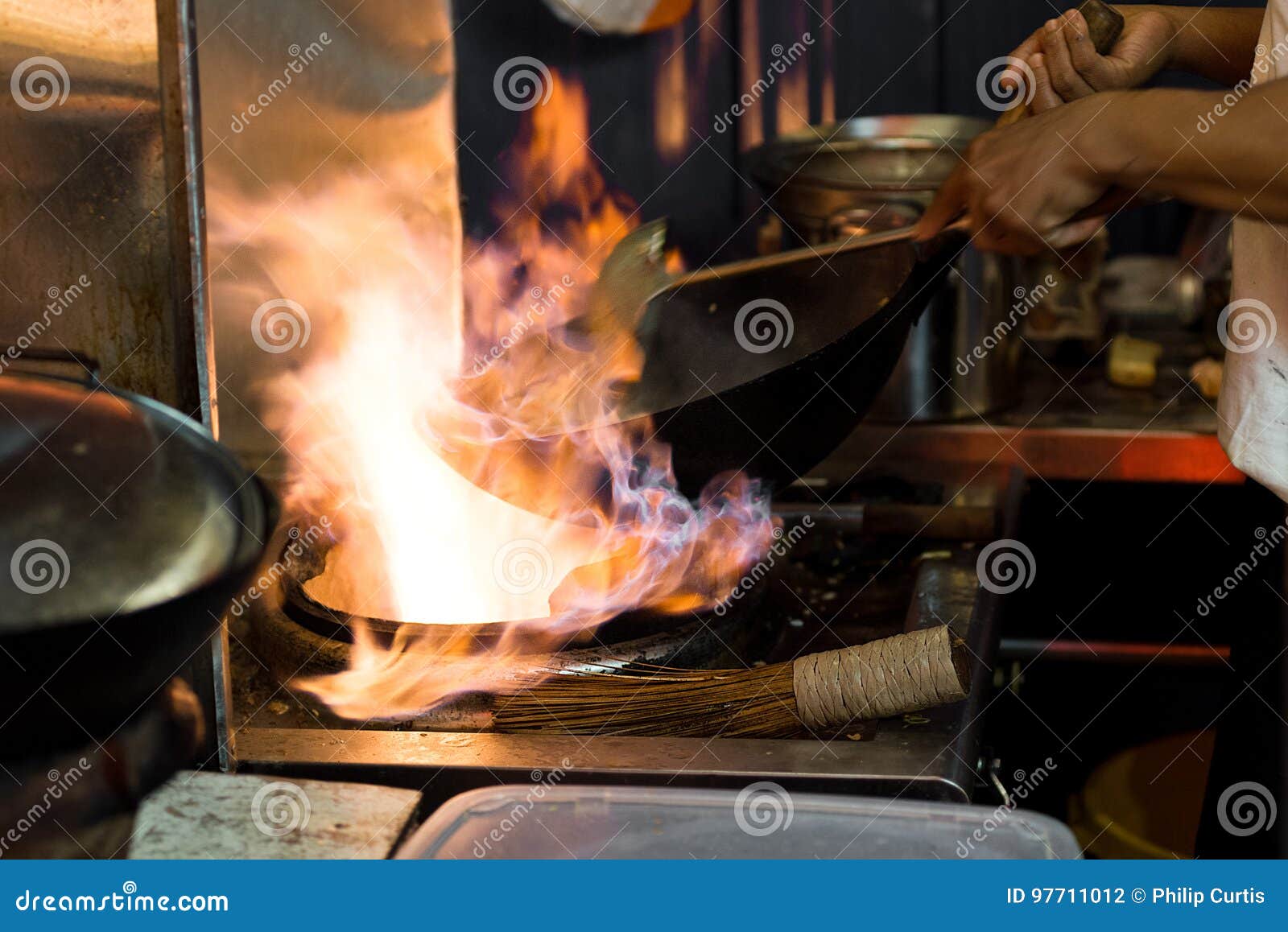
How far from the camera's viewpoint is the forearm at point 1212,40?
53.7 inches

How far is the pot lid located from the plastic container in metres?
0.32

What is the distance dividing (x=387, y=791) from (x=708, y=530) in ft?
1.86

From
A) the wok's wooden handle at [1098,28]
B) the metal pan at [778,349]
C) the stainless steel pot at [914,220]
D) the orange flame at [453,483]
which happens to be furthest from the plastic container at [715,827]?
the stainless steel pot at [914,220]

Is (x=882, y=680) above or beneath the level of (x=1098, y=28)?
beneath

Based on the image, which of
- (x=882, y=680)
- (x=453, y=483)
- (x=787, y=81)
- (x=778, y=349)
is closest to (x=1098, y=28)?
(x=778, y=349)

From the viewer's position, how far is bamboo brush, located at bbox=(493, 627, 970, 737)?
109 centimetres

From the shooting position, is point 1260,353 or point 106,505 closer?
point 106,505

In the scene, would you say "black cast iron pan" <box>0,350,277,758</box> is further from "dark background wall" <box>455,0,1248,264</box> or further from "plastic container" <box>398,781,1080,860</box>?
"dark background wall" <box>455,0,1248,264</box>

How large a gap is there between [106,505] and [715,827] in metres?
0.49

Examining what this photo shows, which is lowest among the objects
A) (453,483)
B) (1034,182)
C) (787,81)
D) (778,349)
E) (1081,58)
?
(453,483)

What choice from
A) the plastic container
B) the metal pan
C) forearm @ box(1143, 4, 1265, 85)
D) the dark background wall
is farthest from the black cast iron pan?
the dark background wall

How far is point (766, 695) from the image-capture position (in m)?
1.13

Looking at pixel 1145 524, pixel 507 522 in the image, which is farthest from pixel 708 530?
pixel 1145 524

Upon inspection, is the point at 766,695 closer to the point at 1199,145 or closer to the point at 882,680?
the point at 882,680
